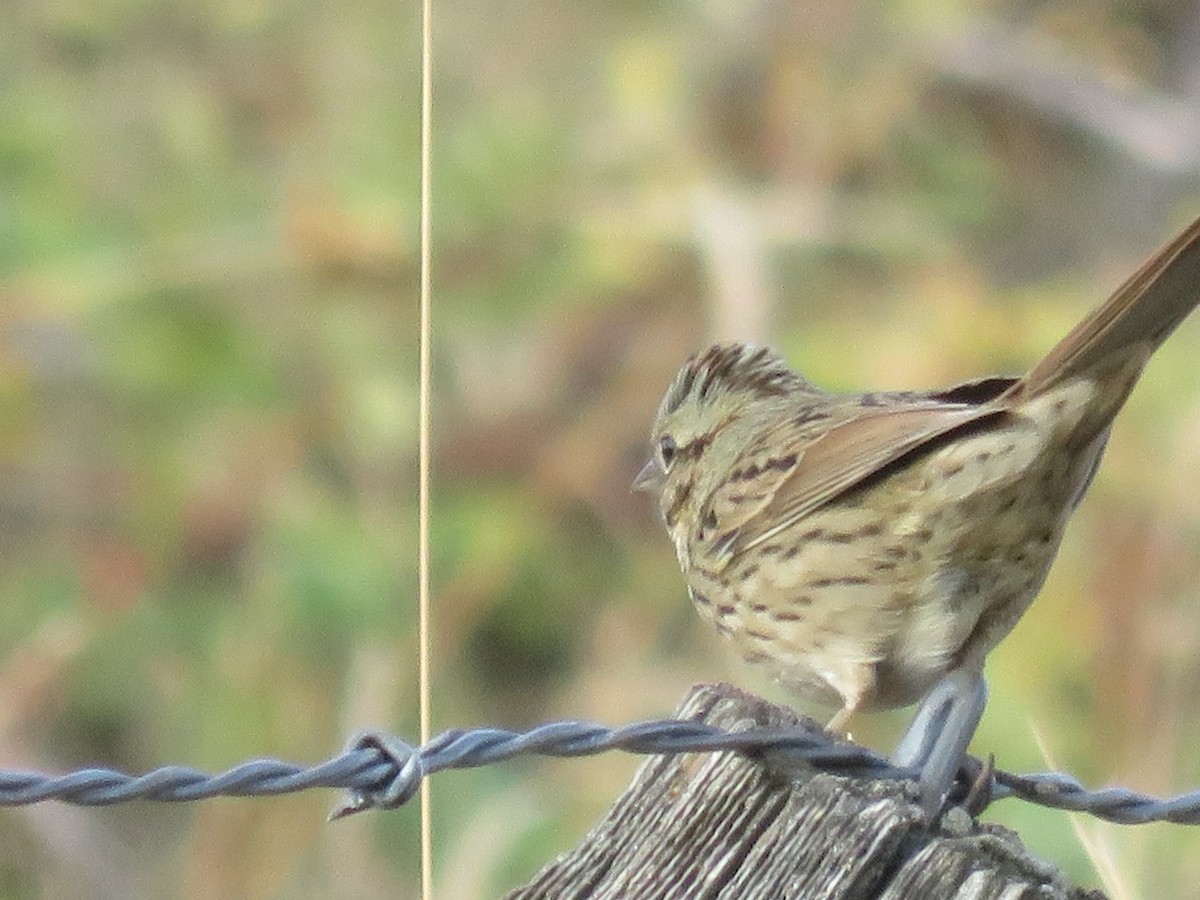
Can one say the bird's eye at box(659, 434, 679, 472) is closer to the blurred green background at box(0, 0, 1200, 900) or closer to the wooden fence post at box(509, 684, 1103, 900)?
the blurred green background at box(0, 0, 1200, 900)

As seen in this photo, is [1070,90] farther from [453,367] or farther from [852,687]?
[852,687]

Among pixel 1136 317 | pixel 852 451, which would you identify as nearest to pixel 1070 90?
pixel 852 451

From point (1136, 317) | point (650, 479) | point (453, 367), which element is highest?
point (1136, 317)

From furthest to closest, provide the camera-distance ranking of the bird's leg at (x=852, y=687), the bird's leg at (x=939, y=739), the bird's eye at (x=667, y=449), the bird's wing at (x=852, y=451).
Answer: the bird's eye at (x=667, y=449) < the bird's leg at (x=852, y=687) < the bird's wing at (x=852, y=451) < the bird's leg at (x=939, y=739)

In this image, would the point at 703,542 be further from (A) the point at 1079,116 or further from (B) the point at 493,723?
(A) the point at 1079,116

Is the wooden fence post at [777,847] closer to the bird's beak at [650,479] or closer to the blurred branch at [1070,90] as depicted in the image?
the bird's beak at [650,479]

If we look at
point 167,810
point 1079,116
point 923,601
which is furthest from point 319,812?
point 1079,116

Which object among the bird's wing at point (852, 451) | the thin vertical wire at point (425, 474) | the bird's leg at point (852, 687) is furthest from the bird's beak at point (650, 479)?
the thin vertical wire at point (425, 474)
